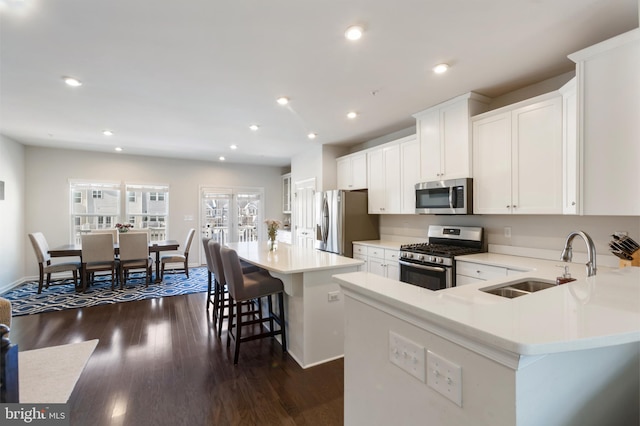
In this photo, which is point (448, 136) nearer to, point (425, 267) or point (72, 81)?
point (425, 267)

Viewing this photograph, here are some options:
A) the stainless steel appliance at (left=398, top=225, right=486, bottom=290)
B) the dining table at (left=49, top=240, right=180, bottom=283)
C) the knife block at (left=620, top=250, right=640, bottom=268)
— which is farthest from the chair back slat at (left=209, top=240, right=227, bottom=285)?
the knife block at (left=620, top=250, right=640, bottom=268)

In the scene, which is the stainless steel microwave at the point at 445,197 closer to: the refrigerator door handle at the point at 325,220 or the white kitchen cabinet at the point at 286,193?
the refrigerator door handle at the point at 325,220

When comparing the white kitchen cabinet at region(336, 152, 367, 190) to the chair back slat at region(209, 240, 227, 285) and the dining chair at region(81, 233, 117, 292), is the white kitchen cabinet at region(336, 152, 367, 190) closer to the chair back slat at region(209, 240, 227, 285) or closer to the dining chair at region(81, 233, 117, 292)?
the chair back slat at region(209, 240, 227, 285)

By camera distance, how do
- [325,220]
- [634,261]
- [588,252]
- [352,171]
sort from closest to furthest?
[588,252] < [634,261] < [325,220] < [352,171]

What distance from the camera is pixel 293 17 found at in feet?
6.17

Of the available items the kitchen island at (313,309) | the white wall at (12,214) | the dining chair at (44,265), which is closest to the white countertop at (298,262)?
the kitchen island at (313,309)

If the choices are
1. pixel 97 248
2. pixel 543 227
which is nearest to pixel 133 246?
pixel 97 248

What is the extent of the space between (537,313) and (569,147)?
2.26m

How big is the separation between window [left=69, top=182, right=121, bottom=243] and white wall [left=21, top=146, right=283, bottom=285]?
129mm

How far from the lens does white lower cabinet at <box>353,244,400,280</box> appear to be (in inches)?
151

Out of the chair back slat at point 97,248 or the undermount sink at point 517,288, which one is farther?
Result: the chair back slat at point 97,248

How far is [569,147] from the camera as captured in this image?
7.66ft

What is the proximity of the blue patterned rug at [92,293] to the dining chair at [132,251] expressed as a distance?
0.29 meters

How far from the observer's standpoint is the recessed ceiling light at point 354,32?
1.99 meters
